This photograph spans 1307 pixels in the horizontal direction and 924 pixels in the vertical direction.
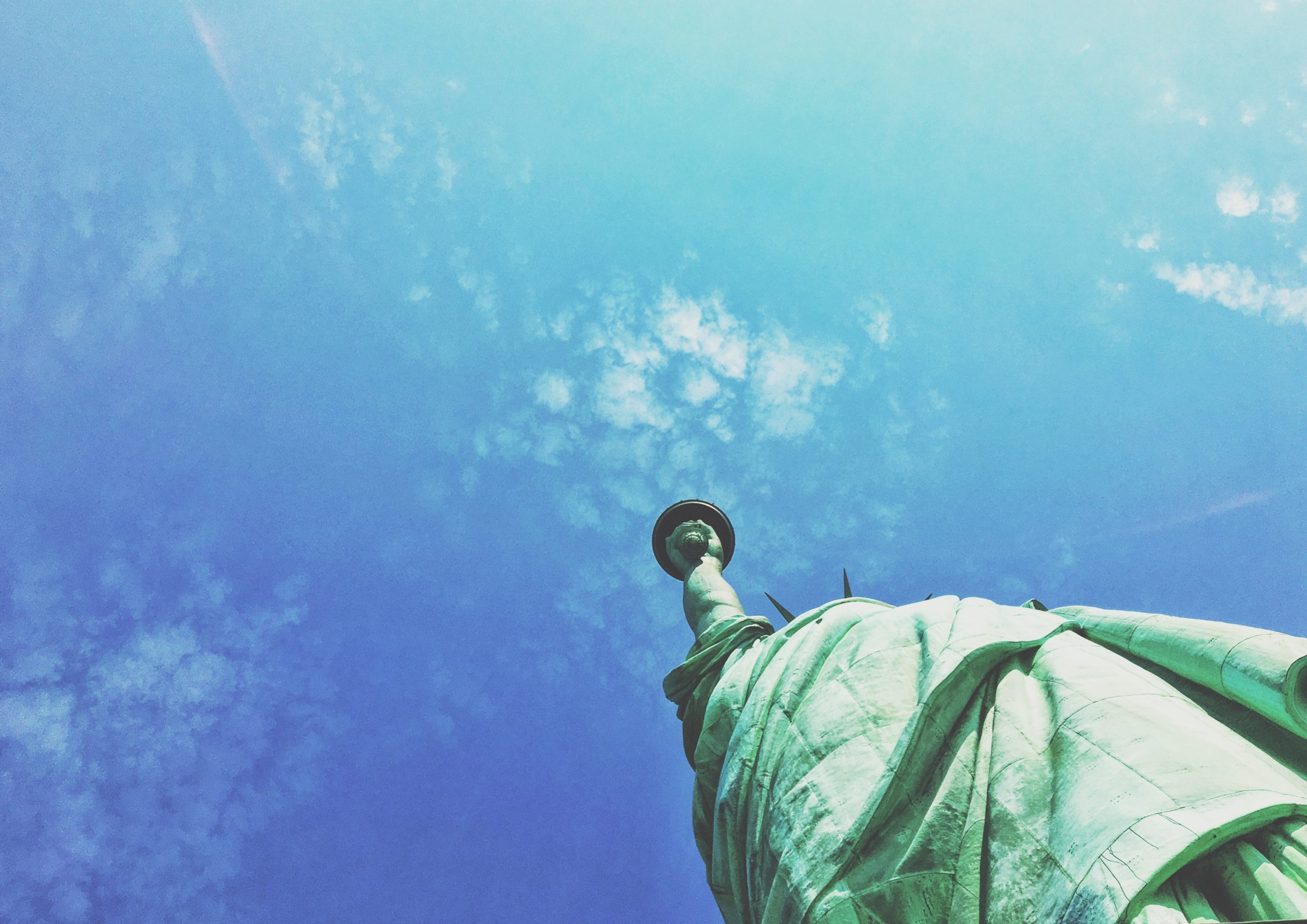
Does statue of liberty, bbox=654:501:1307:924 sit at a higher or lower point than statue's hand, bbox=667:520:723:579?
lower

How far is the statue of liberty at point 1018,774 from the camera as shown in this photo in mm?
3461

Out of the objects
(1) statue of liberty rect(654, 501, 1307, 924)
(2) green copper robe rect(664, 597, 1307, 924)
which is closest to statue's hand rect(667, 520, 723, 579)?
(1) statue of liberty rect(654, 501, 1307, 924)

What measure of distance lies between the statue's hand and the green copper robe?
267 inches

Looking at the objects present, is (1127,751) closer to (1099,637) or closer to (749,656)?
(1099,637)

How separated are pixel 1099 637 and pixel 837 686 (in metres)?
2.05

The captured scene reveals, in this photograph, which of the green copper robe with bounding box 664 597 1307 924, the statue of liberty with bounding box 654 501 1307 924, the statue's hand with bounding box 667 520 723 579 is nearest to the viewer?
the statue of liberty with bounding box 654 501 1307 924

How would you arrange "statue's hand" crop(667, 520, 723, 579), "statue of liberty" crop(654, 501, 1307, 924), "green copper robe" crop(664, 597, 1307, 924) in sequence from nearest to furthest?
"statue of liberty" crop(654, 501, 1307, 924), "green copper robe" crop(664, 597, 1307, 924), "statue's hand" crop(667, 520, 723, 579)

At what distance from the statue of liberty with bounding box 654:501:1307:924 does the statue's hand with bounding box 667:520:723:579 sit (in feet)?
21.3

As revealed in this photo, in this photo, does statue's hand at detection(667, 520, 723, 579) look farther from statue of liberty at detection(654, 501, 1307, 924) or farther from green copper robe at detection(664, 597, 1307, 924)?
green copper robe at detection(664, 597, 1307, 924)

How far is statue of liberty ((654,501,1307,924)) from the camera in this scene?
3461 millimetres

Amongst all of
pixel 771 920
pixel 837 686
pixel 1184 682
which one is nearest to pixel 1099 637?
pixel 1184 682

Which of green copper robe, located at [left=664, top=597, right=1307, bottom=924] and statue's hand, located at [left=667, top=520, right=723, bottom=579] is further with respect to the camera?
statue's hand, located at [left=667, top=520, right=723, bottom=579]

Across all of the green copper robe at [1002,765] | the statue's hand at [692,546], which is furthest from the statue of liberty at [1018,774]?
the statue's hand at [692,546]

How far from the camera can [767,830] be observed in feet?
19.9
